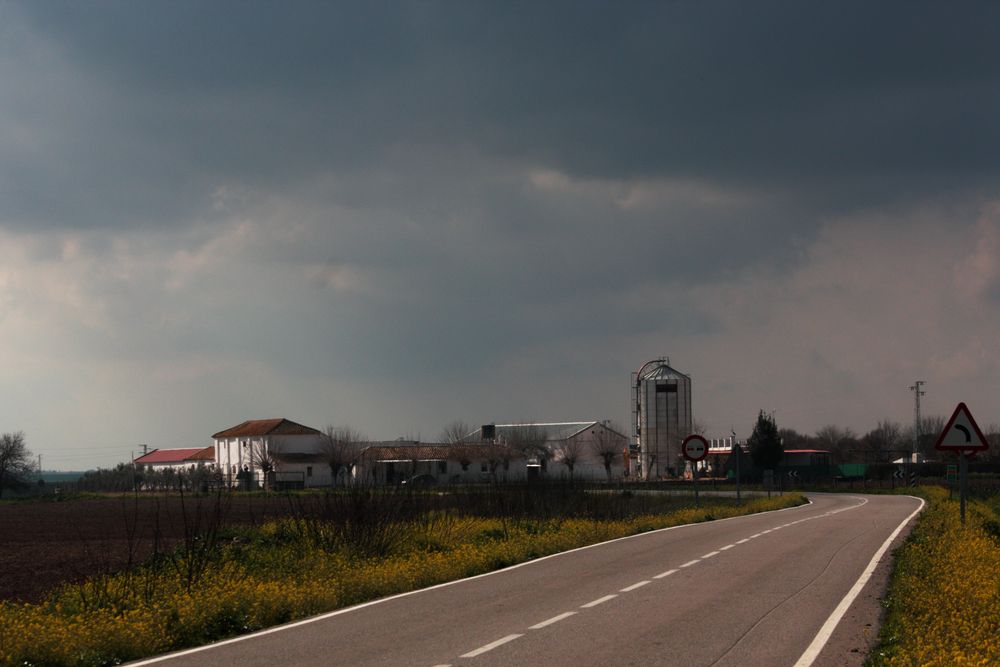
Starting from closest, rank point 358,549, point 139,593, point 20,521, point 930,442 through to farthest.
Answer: point 139,593 → point 358,549 → point 20,521 → point 930,442

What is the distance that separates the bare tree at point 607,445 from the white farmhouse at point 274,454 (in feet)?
110

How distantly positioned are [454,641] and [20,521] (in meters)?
50.1

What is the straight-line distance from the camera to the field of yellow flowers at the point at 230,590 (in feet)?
36.4

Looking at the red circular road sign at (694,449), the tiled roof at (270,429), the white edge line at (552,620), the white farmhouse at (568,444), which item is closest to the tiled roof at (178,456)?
the tiled roof at (270,429)

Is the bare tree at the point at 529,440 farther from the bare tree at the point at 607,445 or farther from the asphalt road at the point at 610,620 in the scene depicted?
the asphalt road at the point at 610,620

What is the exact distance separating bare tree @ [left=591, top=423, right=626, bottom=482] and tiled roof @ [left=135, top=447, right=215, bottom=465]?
53.7 m

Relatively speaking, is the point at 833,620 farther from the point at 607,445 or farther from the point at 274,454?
the point at 607,445

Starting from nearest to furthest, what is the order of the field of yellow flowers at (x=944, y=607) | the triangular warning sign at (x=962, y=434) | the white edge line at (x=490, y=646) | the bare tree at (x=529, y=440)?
the field of yellow flowers at (x=944, y=607), the white edge line at (x=490, y=646), the triangular warning sign at (x=962, y=434), the bare tree at (x=529, y=440)

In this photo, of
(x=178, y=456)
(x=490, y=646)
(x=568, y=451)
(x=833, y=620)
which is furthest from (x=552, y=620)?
(x=178, y=456)

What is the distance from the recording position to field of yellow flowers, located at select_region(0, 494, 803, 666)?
11094 millimetres

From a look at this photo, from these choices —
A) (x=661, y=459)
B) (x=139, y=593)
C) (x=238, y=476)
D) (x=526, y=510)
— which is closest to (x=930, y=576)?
(x=139, y=593)

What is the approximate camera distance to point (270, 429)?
128 metres

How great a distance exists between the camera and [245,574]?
17.5 meters

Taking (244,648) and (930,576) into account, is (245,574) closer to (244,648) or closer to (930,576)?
(244,648)
